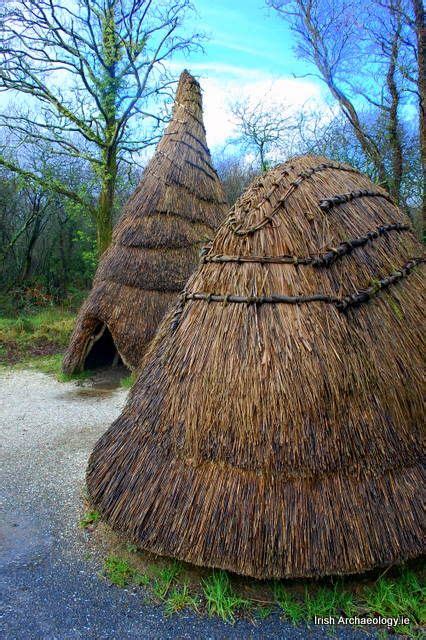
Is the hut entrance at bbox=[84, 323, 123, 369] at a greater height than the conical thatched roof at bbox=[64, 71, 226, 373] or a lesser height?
lesser

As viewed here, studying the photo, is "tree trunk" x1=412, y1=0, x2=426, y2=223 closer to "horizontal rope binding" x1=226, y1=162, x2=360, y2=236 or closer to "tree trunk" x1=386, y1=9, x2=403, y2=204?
"tree trunk" x1=386, y1=9, x2=403, y2=204

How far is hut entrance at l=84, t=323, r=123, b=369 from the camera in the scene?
9.33 m

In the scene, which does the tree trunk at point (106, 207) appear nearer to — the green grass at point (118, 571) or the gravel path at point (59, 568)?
the gravel path at point (59, 568)

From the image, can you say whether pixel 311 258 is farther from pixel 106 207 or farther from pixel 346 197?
pixel 106 207

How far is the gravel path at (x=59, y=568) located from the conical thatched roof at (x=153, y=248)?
7.31 feet

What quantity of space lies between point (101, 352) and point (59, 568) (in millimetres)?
6736

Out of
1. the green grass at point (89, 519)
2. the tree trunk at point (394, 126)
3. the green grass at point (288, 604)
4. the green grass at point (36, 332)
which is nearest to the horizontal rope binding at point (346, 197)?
the green grass at point (288, 604)

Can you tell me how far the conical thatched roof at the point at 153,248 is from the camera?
8.64 metres

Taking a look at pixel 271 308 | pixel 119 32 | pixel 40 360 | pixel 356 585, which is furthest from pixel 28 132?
pixel 356 585

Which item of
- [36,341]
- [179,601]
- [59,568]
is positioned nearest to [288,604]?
[179,601]

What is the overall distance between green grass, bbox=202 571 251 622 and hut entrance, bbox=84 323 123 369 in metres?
6.41

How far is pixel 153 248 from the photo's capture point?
8.79 m

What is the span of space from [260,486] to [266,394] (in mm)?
590

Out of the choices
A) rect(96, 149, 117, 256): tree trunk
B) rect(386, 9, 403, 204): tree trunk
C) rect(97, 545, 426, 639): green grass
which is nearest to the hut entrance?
rect(96, 149, 117, 256): tree trunk
